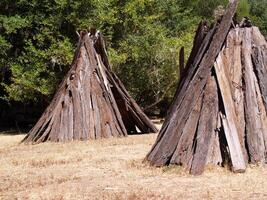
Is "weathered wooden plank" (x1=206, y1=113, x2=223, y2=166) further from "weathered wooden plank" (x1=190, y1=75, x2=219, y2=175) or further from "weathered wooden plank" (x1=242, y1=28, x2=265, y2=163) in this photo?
"weathered wooden plank" (x1=242, y1=28, x2=265, y2=163)

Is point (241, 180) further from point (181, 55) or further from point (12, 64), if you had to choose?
point (12, 64)

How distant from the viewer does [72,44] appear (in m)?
21.2

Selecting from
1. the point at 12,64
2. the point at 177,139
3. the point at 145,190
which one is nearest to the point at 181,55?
the point at 177,139

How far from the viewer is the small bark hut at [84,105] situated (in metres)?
15.3

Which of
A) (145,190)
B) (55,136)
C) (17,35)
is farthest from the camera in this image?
(17,35)

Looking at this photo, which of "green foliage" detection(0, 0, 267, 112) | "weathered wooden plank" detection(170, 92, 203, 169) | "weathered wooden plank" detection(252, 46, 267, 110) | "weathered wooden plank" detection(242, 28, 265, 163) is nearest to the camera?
"weathered wooden plank" detection(170, 92, 203, 169)

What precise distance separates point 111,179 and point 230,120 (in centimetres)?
223

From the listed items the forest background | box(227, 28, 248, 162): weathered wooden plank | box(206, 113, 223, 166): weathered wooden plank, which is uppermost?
the forest background

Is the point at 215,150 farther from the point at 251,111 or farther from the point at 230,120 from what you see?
the point at 251,111

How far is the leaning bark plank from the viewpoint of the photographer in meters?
8.94

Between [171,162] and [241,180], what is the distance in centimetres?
148

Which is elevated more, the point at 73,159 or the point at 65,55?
the point at 65,55

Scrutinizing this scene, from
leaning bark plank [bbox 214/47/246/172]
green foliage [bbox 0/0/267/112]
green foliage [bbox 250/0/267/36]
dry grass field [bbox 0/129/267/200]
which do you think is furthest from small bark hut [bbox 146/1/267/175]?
green foliage [bbox 250/0/267/36]

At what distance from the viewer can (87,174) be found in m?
9.40
